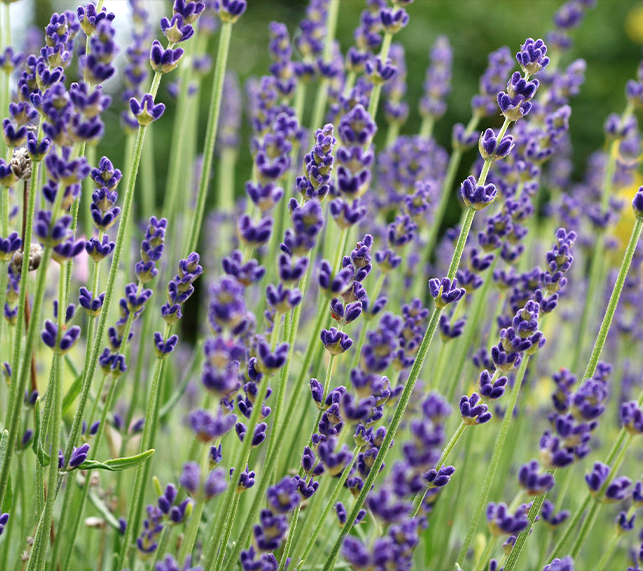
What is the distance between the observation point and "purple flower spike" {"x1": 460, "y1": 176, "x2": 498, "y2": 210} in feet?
3.39

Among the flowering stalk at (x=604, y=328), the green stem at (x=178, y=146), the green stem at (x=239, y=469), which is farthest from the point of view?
the green stem at (x=178, y=146)

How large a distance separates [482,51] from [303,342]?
585cm

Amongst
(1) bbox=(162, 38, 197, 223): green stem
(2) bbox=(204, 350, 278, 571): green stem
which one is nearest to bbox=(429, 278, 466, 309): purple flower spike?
(2) bbox=(204, 350, 278, 571): green stem

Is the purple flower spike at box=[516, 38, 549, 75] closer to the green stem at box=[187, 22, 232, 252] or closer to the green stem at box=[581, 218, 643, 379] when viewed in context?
the green stem at box=[581, 218, 643, 379]

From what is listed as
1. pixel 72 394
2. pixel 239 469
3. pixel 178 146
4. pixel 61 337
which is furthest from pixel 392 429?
pixel 178 146

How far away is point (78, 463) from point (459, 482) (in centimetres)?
97

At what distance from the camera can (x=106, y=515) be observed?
4.29ft

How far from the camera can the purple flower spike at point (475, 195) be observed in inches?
40.7

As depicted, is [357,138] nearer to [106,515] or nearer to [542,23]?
[106,515]

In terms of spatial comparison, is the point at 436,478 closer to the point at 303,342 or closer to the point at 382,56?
the point at 382,56

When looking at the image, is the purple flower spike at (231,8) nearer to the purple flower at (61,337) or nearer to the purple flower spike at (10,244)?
the purple flower spike at (10,244)

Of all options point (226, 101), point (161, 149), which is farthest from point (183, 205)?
point (161, 149)

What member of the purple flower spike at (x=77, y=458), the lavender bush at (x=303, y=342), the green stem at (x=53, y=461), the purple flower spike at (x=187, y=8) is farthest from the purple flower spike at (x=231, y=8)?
the purple flower spike at (x=77, y=458)

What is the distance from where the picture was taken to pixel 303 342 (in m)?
2.13
